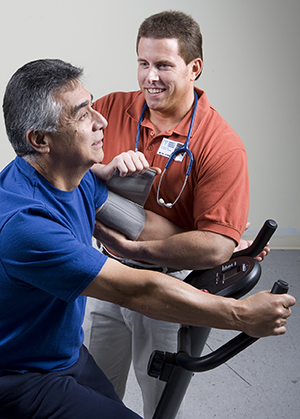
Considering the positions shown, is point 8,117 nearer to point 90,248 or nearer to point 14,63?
point 90,248

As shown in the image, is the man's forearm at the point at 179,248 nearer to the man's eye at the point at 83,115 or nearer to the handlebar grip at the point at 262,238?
the handlebar grip at the point at 262,238

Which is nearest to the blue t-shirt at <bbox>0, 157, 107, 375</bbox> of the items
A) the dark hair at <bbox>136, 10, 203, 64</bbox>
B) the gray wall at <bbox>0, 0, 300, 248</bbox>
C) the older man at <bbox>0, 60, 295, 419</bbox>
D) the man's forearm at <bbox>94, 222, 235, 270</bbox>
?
the older man at <bbox>0, 60, 295, 419</bbox>

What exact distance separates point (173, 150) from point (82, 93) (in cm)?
53

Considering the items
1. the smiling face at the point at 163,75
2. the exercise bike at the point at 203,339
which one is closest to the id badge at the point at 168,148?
the smiling face at the point at 163,75

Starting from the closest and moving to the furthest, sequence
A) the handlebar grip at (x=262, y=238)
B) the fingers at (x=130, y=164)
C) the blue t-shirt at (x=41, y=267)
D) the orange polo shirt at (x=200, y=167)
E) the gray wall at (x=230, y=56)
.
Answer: the blue t-shirt at (x=41, y=267)
the handlebar grip at (x=262, y=238)
the fingers at (x=130, y=164)
the orange polo shirt at (x=200, y=167)
the gray wall at (x=230, y=56)

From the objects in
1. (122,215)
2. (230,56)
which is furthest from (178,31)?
(230,56)

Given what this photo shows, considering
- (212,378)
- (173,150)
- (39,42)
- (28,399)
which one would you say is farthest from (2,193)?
(39,42)

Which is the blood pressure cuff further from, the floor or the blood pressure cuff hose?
the floor

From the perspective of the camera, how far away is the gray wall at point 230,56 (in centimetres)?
351

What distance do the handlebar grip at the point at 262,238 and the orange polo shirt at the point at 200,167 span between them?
0.14 m

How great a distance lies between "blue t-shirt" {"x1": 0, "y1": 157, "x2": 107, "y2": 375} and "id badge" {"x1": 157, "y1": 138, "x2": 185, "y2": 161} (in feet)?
1.32

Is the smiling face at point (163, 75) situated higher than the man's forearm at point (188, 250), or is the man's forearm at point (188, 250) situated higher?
the smiling face at point (163, 75)

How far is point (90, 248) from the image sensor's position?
1193 millimetres

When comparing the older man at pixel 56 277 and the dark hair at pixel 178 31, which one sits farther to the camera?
the dark hair at pixel 178 31
